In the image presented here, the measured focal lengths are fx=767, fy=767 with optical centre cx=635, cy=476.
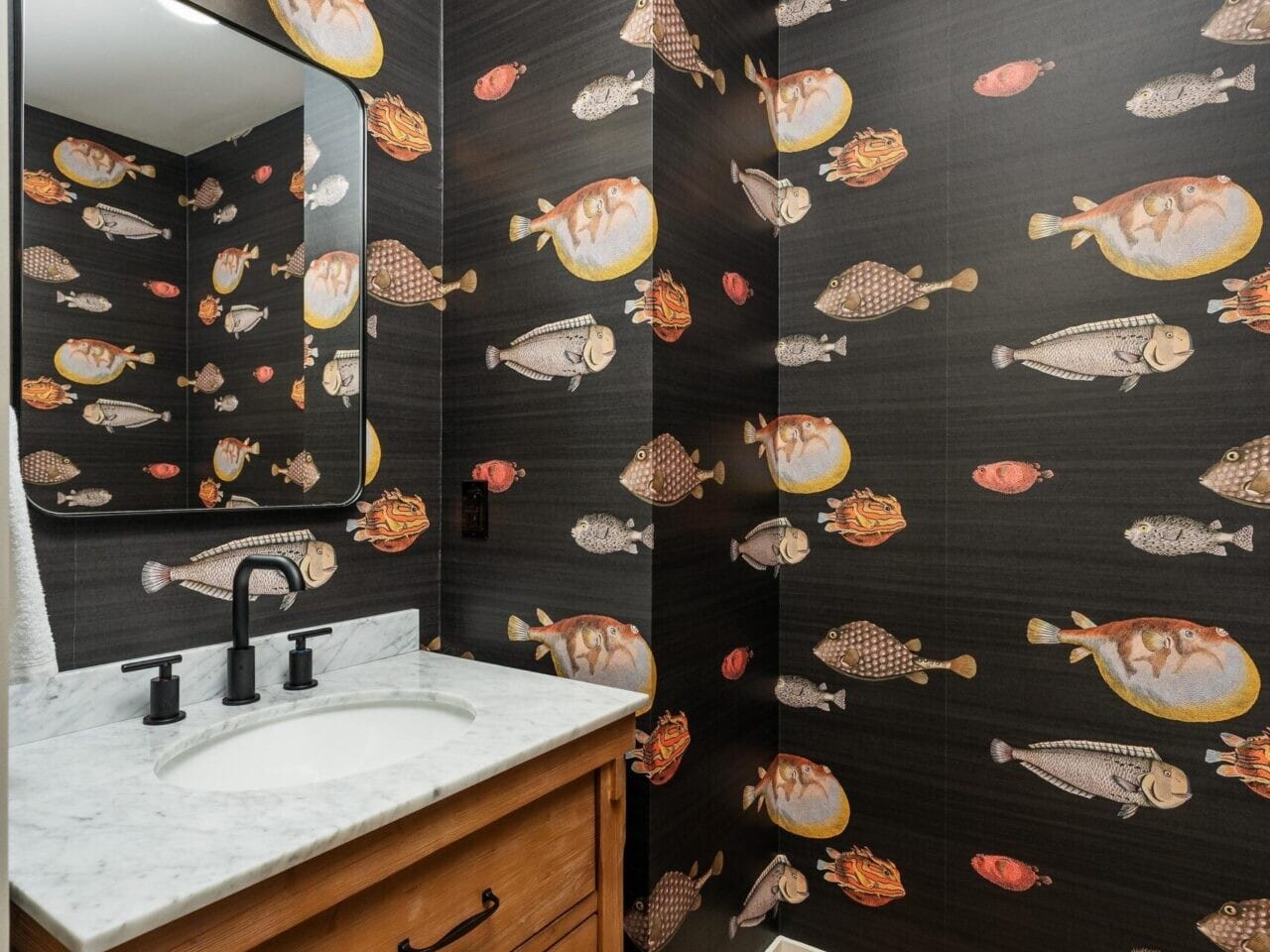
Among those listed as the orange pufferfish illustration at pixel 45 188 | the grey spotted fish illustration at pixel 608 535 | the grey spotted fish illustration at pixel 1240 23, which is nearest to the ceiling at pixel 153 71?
the orange pufferfish illustration at pixel 45 188

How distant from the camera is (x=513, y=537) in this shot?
157cm

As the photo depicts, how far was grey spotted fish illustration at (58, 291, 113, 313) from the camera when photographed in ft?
3.75

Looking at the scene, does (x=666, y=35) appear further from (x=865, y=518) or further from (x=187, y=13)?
(x=865, y=518)

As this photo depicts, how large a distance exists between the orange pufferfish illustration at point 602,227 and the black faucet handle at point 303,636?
2.69ft

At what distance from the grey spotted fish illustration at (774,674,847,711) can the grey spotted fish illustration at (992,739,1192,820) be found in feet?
1.19

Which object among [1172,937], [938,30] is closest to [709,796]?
[1172,937]

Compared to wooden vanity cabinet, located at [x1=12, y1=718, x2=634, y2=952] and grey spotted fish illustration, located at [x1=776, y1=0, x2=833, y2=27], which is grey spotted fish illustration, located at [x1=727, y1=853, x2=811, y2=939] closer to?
wooden vanity cabinet, located at [x1=12, y1=718, x2=634, y2=952]

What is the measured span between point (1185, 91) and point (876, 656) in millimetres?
1210

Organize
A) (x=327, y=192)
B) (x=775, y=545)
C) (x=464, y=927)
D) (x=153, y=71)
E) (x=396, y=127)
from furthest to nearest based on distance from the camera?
(x=775, y=545), (x=396, y=127), (x=327, y=192), (x=153, y=71), (x=464, y=927)

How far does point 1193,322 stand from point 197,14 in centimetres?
179

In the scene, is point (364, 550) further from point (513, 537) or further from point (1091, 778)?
point (1091, 778)

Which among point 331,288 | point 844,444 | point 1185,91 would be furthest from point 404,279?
point 1185,91

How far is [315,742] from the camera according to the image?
1257mm

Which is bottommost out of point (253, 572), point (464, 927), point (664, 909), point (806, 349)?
point (664, 909)
